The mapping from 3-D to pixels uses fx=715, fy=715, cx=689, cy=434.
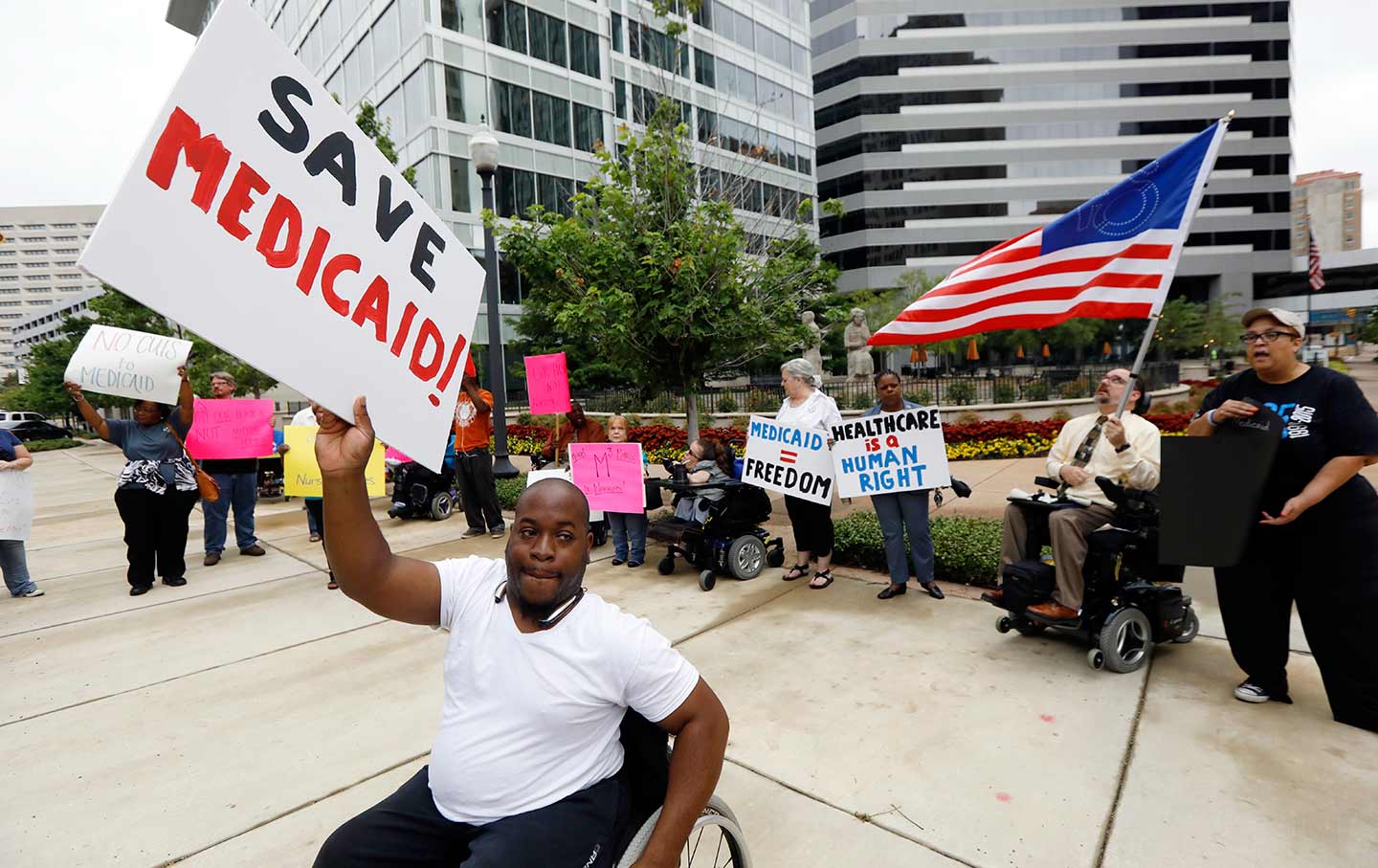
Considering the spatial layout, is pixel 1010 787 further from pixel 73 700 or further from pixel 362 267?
pixel 73 700

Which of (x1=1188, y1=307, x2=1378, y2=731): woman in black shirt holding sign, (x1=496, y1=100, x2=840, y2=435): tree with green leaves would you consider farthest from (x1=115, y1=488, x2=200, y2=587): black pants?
(x1=1188, y1=307, x2=1378, y2=731): woman in black shirt holding sign

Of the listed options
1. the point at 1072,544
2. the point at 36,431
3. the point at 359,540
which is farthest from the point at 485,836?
the point at 36,431

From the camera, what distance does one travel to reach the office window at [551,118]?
98.2 feet

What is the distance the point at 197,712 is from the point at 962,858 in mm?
4111

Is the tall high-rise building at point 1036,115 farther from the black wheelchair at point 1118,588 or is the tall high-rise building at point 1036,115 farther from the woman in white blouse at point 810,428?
the black wheelchair at point 1118,588

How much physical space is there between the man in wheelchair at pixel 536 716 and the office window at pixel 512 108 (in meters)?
30.3

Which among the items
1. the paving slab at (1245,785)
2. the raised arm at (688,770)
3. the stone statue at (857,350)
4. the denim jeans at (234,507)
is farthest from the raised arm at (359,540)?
the stone statue at (857,350)

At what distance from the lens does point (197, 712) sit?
13.5 feet

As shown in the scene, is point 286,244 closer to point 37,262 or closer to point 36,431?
point 36,431

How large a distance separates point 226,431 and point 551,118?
85.5 ft

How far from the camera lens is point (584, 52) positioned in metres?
31.3

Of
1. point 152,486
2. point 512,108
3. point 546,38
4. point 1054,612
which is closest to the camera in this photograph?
point 1054,612

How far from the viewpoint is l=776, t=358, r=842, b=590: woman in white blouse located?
5.94m

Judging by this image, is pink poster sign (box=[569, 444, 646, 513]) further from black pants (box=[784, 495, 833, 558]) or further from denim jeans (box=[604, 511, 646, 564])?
black pants (box=[784, 495, 833, 558])
